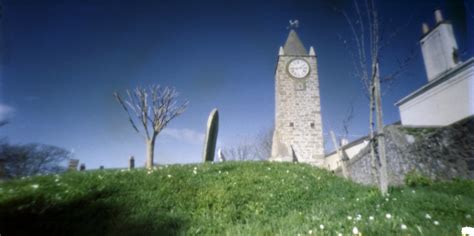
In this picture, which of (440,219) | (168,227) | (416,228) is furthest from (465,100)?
(168,227)

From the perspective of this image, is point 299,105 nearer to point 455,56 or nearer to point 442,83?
point 442,83

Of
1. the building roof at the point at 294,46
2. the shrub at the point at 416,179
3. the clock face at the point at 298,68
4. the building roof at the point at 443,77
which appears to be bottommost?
the shrub at the point at 416,179

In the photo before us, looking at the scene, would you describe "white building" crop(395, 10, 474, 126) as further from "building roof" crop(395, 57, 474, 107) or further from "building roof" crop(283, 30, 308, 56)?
"building roof" crop(283, 30, 308, 56)

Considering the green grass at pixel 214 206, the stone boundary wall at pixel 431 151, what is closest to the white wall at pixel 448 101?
the stone boundary wall at pixel 431 151

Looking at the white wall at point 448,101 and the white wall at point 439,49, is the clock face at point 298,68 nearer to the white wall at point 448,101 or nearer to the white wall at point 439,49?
the white wall at point 448,101

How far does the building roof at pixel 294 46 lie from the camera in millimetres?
27250

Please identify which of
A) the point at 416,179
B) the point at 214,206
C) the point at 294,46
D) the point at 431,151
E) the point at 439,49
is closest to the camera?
the point at 214,206

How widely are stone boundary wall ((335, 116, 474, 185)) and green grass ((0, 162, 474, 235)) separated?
1905 mm

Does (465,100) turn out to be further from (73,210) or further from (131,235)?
(73,210)

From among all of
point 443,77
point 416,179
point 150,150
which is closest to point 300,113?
point 443,77

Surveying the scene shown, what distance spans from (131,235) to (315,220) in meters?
2.61

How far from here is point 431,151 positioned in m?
9.23

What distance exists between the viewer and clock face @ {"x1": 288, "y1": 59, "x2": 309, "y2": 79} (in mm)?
25969

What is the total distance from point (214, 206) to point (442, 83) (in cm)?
1285
